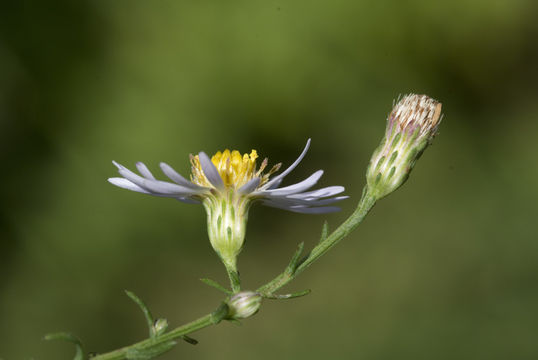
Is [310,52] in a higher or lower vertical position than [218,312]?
higher

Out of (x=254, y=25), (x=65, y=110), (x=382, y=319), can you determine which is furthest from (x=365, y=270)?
(x=65, y=110)

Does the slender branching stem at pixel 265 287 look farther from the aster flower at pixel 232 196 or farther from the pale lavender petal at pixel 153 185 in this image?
the pale lavender petal at pixel 153 185

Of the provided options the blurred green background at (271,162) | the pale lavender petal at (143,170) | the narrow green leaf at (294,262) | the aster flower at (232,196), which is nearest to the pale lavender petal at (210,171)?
the aster flower at (232,196)

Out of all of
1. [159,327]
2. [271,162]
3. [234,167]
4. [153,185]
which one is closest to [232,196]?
[234,167]

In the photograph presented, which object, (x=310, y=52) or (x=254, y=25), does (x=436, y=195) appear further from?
(x=254, y=25)

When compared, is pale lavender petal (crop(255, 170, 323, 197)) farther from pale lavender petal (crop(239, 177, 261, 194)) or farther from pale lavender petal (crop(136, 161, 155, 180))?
pale lavender petal (crop(136, 161, 155, 180))

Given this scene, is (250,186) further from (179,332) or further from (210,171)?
(179,332)

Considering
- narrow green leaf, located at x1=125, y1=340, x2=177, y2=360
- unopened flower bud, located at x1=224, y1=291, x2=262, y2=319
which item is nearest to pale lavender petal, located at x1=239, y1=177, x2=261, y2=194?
unopened flower bud, located at x1=224, y1=291, x2=262, y2=319
